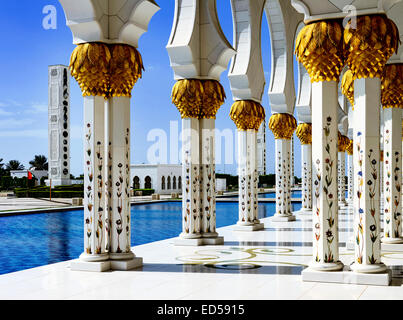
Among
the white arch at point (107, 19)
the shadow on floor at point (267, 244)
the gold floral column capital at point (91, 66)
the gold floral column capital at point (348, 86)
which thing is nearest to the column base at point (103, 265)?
the gold floral column capital at point (91, 66)

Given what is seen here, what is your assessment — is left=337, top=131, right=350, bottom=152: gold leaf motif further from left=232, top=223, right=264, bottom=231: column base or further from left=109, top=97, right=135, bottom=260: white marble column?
left=109, top=97, right=135, bottom=260: white marble column

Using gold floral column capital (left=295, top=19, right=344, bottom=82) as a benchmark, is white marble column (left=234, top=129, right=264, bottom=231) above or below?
below

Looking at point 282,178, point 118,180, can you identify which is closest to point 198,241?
point 118,180

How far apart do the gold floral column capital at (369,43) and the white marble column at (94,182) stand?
2.47m

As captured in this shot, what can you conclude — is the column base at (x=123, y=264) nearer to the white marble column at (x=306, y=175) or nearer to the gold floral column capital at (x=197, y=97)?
the gold floral column capital at (x=197, y=97)

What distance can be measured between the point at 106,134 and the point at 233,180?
3302cm

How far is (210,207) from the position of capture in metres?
6.96

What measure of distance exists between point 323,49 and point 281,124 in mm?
6165

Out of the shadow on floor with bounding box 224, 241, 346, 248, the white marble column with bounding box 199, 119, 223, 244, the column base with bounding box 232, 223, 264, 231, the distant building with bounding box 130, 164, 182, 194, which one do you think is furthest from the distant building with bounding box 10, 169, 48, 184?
the shadow on floor with bounding box 224, 241, 346, 248

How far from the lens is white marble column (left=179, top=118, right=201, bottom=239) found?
6.80 m

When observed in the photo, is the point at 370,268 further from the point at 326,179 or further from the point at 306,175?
the point at 306,175

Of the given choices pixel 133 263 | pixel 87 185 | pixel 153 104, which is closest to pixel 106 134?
pixel 87 185

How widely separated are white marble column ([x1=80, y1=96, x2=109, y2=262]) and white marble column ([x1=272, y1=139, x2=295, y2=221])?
599 centimetres

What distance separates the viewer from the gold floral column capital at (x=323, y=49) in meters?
4.22
